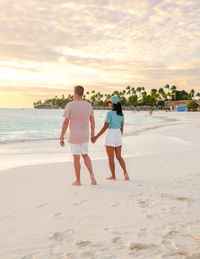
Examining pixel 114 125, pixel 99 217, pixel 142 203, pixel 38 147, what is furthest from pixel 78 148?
pixel 38 147

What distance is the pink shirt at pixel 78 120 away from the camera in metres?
5.30

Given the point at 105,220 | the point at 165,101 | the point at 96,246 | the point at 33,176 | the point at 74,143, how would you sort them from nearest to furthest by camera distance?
the point at 96,246, the point at 105,220, the point at 74,143, the point at 33,176, the point at 165,101

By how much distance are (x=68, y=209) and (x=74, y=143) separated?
165 centimetres

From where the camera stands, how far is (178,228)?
11.0ft

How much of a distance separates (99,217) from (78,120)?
2.19 metres

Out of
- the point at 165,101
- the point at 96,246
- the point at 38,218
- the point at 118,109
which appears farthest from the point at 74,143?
the point at 165,101

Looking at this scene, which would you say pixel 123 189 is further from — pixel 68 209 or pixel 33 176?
pixel 33 176

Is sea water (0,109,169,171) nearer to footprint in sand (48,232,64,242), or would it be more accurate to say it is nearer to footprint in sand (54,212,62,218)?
footprint in sand (54,212,62,218)

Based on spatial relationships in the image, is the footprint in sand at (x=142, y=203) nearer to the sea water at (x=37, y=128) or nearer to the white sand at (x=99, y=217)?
the white sand at (x=99, y=217)

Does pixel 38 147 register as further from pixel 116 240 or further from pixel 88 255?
pixel 88 255

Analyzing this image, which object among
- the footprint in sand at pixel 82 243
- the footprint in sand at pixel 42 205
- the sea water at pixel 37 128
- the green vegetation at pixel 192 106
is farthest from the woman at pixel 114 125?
the green vegetation at pixel 192 106

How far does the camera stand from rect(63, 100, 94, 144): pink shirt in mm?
5297

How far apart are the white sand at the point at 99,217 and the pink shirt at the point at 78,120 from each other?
996mm

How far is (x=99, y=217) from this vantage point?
375 cm
